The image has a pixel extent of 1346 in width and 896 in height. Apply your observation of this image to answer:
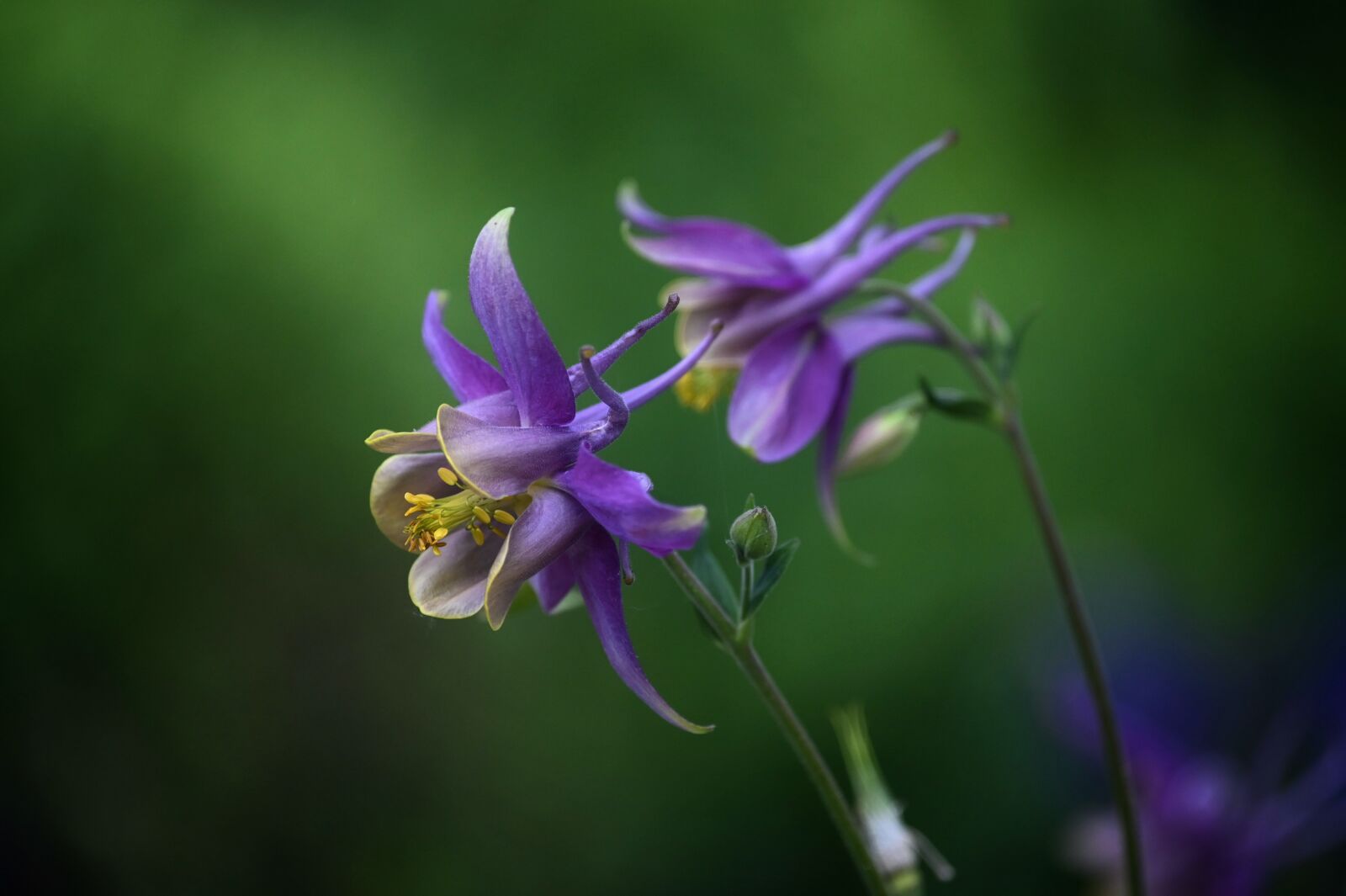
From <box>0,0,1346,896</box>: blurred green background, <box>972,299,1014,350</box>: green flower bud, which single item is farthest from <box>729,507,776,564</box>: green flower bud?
<box>0,0,1346,896</box>: blurred green background

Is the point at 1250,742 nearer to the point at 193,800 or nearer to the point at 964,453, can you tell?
the point at 964,453

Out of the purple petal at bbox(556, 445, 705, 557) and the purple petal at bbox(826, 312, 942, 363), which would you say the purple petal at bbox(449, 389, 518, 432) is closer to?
the purple petal at bbox(556, 445, 705, 557)

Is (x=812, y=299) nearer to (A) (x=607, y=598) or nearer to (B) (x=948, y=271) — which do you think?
(B) (x=948, y=271)

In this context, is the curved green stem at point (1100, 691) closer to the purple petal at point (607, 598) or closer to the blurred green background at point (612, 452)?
the purple petal at point (607, 598)

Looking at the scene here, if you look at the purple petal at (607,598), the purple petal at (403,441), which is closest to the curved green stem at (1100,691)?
the purple petal at (607,598)

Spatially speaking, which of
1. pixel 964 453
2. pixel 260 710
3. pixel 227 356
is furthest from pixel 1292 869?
pixel 227 356

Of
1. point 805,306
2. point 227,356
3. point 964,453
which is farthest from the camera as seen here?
point 964,453
